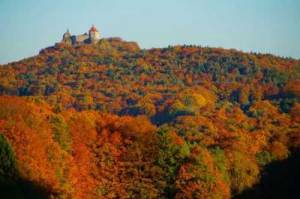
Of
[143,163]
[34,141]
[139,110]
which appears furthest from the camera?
[139,110]

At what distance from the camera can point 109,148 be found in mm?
81062

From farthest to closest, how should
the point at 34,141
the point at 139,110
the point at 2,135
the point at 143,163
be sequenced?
1. the point at 139,110
2. the point at 143,163
3. the point at 34,141
4. the point at 2,135

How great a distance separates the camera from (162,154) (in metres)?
80.2

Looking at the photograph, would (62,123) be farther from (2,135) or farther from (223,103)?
(223,103)

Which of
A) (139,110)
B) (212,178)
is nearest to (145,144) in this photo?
(212,178)

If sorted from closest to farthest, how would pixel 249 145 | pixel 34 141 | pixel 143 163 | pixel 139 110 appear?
pixel 34 141
pixel 143 163
pixel 249 145
pixel 139 110

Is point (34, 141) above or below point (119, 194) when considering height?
above

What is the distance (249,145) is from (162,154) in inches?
635

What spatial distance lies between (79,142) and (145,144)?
20.6 ft

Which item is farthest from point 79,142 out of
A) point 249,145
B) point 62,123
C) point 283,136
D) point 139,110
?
point 139,110

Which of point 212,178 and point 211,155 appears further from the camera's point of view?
point 211,155

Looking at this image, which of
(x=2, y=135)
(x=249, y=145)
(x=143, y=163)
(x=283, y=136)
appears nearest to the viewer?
(x=2, y=135)

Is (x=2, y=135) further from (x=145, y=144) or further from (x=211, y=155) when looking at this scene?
(x=211, y=155)

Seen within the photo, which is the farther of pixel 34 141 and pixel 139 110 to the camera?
pixel 139 110
